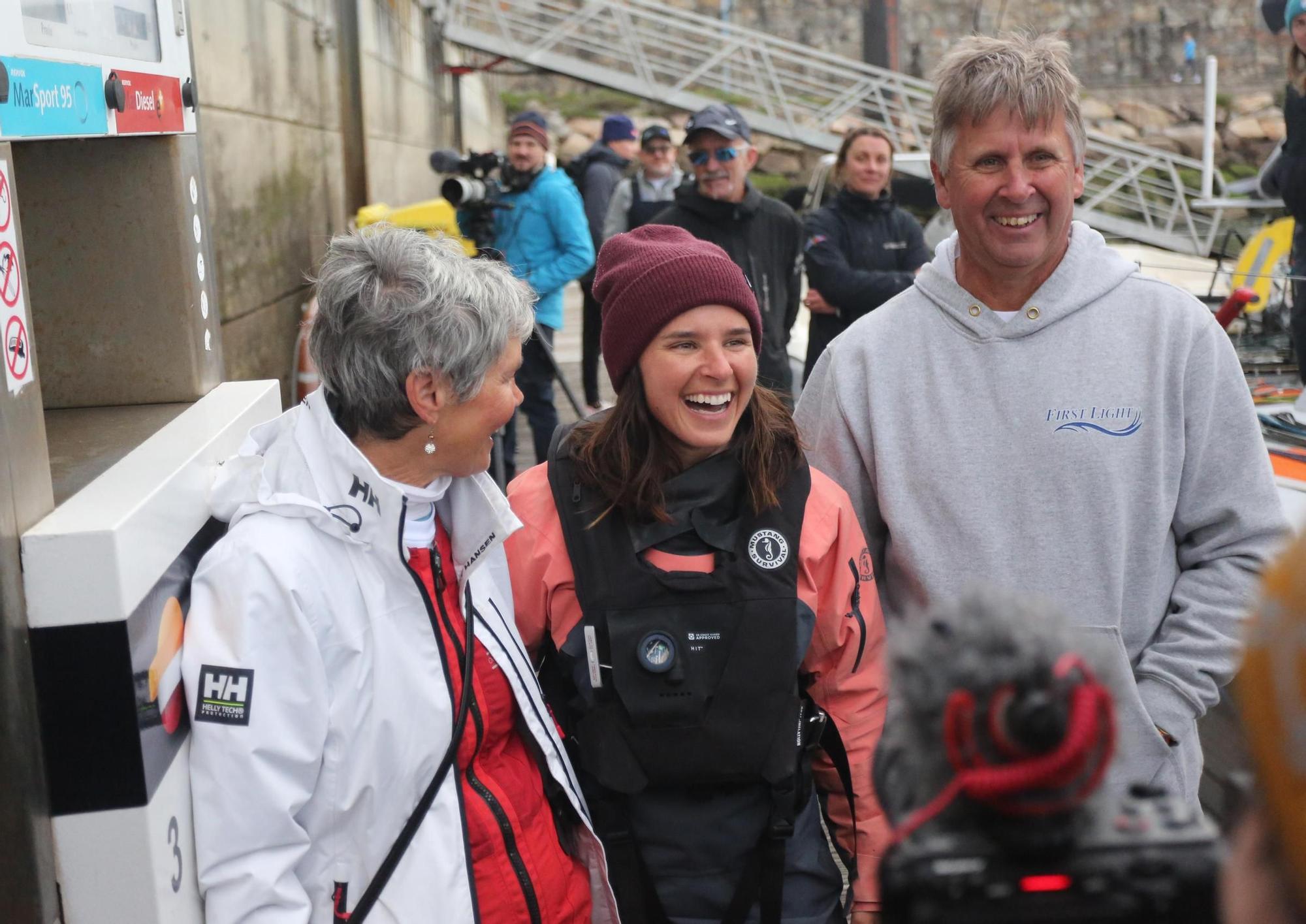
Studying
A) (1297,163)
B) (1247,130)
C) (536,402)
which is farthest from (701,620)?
(1247,130)

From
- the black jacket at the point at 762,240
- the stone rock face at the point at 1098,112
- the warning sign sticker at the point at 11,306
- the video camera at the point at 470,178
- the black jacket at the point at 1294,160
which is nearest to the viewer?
the warning sign sticker at the point at 11,306

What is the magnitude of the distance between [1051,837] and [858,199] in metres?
5.14

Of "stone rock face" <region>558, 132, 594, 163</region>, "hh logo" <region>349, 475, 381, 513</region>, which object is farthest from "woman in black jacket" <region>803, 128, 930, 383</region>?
"stone rock face" <region>558, 132, 594, 163</region>

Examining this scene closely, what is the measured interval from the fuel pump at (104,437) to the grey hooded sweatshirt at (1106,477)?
1.14 m

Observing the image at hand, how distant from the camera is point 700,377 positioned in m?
2.12

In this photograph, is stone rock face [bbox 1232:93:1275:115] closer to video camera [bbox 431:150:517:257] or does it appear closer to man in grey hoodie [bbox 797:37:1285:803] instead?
video camera [bbox 431:150:517:257]

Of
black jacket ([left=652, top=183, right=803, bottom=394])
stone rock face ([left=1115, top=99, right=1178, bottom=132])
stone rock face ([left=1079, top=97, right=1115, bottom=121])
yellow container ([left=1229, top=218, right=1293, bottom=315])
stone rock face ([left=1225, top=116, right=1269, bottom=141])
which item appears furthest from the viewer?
stone rock face ([left=1079, top=97, right=1115, bottom=121])

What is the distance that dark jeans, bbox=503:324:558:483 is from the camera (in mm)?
6730

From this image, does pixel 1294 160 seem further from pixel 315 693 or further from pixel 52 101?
pixel 52 101

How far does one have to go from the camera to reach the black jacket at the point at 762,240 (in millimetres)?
5617

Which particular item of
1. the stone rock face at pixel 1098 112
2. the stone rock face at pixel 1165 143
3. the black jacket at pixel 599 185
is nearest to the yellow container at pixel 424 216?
the black jacket at pixel 599 185

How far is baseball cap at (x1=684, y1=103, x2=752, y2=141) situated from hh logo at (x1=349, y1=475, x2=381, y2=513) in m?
4.02

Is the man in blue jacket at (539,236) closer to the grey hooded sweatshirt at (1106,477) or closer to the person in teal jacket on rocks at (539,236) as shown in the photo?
the person in teal jacket on rocks at (539,236)

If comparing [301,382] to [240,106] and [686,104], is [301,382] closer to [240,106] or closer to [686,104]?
[240,106]
